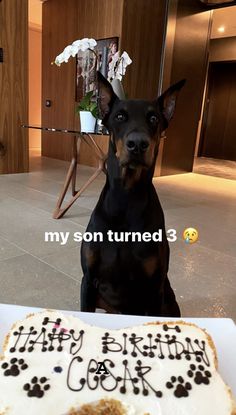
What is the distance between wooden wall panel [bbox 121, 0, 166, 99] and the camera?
4.57 m

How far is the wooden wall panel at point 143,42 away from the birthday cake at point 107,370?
4591mm

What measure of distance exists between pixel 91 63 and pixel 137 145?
4783 millimetres

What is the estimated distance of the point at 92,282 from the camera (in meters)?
1.08

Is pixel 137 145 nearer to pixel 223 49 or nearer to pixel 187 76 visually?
pixel 187 76

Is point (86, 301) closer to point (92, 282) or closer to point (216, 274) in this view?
point (92, 282)

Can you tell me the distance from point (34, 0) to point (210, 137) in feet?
17.3

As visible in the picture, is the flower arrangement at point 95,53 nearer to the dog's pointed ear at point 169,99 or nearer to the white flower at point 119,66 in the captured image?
the white flower at point 119,66

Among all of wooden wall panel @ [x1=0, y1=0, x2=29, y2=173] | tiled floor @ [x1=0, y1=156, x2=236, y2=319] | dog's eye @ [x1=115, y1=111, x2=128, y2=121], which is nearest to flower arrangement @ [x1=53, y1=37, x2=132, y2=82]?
tiled floor @ [x1=0, y1=156, x2=236, y2=319]

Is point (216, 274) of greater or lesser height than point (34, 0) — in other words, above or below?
below

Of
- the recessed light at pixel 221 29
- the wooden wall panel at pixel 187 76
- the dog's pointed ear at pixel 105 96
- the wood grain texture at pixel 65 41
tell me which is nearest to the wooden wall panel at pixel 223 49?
the recessed light at pixel 221 29

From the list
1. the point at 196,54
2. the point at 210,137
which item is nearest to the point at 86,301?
the point at 196,54

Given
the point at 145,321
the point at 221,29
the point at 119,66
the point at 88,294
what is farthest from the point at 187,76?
the point at 145,321

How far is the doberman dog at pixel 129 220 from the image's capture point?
3.29 feet

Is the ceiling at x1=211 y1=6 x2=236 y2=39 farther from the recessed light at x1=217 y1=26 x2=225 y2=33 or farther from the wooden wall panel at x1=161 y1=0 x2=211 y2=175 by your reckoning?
the wooden wall panel at x1=161 y1=0 x2=211 y2=175
